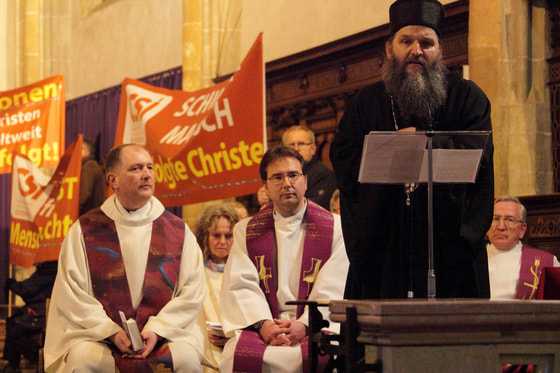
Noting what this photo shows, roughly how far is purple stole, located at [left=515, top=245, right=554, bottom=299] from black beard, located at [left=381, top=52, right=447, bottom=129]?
2.60m

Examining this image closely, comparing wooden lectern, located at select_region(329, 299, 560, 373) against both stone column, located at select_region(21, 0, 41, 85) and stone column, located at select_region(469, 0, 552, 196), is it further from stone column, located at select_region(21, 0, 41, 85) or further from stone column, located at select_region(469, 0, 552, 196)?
stone column, located at select_region(21, 0, 41, 85)

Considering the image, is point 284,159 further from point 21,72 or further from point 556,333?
point 21,72

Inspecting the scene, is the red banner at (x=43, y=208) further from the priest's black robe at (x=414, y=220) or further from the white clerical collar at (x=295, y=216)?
the priest's black robe at (x=414, y=220)

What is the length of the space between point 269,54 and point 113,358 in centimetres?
746

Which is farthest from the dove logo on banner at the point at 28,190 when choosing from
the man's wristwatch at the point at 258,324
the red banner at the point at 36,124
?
the man's wristwatch at the point at 258,324

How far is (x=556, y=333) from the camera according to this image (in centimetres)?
323

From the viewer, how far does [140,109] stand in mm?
9398

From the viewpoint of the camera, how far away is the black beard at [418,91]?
389 cm

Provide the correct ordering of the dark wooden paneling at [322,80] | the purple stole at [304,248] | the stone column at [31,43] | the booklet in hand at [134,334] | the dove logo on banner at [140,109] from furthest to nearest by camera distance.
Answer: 1. the stone column at [31,43]
2. the dark wooden paneling at [322,80]
3. the dove logo on banner at [140,109]
4. the purple stole at [304,248]
5. the booklet in hand at [134,334]

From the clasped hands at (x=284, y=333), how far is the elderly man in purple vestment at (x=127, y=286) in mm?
478

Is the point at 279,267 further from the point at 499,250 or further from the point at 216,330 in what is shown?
the point at 499,250

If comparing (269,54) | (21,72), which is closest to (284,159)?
(269,54)

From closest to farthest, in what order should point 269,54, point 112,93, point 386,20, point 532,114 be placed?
point 532,114, point 386,20, point 269,54, point 112,93

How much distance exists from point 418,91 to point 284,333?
201cm
